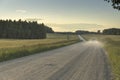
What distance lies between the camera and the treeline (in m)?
129

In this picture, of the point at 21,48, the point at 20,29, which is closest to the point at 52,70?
the point at 21,48

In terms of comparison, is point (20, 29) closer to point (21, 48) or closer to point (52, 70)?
point (21, 48)

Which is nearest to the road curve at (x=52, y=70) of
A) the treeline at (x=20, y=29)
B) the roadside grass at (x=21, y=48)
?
the roadside grass at (x=21, y=48)

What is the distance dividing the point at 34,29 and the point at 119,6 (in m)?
136

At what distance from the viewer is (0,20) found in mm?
135000

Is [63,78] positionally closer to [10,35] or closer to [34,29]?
[10,35]

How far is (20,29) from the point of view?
445ft

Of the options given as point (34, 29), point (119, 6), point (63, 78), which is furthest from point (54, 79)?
point (34, 29)

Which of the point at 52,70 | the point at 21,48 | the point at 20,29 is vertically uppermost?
the point at 20,29

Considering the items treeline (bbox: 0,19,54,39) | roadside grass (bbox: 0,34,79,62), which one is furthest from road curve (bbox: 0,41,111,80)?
treeline (bbox: 0,19,54,39)

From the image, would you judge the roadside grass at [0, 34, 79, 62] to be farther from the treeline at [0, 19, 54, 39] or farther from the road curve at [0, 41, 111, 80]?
the treeline at [0, 19, 54, 39]

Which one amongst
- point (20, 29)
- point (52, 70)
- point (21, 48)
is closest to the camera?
point (52, 70)

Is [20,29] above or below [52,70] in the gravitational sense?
above

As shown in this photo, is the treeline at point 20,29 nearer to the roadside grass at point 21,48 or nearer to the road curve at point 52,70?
the roadside grass at point 21,48
